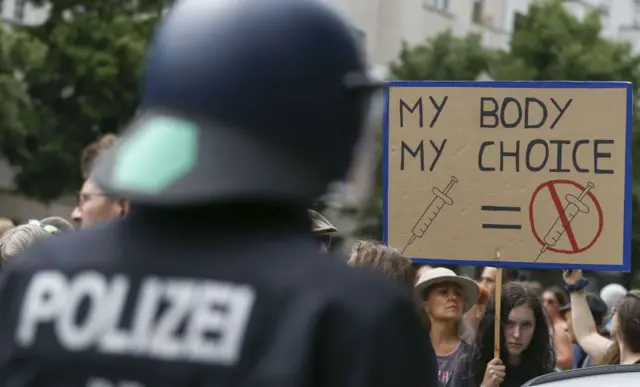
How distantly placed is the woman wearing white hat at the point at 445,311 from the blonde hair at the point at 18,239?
186cm

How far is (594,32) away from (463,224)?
2738 cm

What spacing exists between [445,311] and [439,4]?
37.6 metres

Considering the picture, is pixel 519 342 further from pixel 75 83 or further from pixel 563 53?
pixel 563 53

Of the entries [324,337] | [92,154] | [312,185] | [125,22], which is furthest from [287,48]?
[125,22]

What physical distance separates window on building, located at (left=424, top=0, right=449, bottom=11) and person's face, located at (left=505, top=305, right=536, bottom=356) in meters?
36.5

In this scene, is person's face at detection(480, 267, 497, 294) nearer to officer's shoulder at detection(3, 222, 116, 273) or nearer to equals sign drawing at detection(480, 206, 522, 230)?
equals sign drawing at detection(480, 206, 522, 230)

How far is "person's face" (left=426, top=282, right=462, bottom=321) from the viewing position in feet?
23.5

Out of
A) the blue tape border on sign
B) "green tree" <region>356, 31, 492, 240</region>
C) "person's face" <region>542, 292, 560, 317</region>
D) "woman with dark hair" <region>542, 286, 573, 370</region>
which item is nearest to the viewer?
the blue tape border on sign

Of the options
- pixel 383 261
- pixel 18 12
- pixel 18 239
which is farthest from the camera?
pixel 18 12

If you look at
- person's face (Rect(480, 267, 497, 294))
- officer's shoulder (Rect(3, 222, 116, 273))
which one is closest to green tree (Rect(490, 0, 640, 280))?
person's face (Rect(480, 267, 497, 294))

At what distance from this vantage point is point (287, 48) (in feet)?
5.99

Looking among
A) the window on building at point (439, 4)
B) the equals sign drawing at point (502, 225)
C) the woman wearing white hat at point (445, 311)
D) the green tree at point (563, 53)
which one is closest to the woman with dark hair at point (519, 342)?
the woman wearing white hat at point (445, 311)

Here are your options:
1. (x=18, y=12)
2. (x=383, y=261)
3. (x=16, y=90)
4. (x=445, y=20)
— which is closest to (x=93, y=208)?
(x=383, y=261)

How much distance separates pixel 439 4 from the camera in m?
44.2
